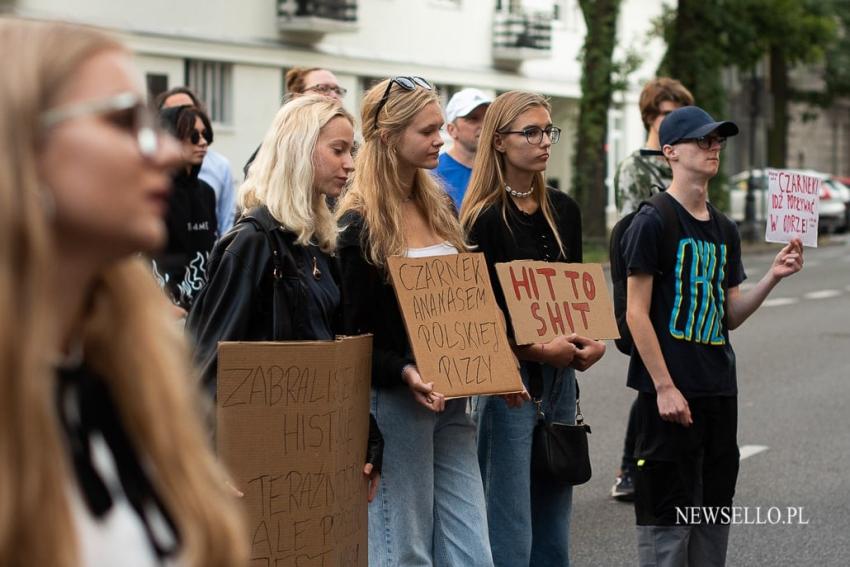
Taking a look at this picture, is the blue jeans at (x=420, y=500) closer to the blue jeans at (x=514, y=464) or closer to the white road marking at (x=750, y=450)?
the blue jeans at (x=514, y=464)

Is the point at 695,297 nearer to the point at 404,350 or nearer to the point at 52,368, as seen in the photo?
the point at 404,350

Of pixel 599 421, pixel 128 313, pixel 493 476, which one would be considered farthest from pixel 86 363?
pixel 599 421

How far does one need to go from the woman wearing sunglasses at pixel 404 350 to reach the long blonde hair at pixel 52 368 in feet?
8.51

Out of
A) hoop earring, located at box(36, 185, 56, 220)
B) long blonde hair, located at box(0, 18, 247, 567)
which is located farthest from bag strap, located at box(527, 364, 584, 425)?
hoop earring, located at box(36, 185, 56, 220)

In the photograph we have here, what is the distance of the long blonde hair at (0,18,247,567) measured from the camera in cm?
165

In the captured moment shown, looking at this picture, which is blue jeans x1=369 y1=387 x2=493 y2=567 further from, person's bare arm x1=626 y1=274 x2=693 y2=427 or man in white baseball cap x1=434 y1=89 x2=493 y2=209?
man in white baseball cap x1=434 y1=89 x2=493 y2=209

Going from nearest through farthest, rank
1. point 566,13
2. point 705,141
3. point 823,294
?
point 705,141, point 823,294, point 566,13

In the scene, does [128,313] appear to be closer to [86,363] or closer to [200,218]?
[86,363]

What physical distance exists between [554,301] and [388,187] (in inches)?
29.0

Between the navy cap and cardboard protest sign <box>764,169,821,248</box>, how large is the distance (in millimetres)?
377

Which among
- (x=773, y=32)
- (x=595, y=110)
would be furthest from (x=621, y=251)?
(x=773, y=32)

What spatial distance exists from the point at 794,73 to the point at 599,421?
50.6 m

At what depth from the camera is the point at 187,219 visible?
6660 millimetres

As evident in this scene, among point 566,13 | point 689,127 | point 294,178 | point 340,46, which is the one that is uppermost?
point 566,13
